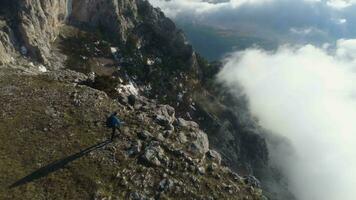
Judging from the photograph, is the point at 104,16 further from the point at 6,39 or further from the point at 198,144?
the point at 198,144

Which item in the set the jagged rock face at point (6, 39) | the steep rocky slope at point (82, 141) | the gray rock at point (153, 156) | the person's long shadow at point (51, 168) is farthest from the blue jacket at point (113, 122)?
the jagged rock face at point (6, 39)

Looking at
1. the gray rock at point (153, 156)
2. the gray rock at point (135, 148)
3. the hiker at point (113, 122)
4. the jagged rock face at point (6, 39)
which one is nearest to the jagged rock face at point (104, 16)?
the jagged rock face at point (6, 39)

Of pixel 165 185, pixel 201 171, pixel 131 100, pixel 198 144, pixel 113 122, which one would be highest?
pixel 113 122

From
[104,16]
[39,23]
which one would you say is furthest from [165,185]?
[104,16]

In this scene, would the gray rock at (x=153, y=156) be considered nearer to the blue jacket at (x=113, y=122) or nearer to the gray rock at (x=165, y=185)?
the gray rock at (x=165, y=185)

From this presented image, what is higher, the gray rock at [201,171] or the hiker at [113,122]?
the hiker at [113,122]

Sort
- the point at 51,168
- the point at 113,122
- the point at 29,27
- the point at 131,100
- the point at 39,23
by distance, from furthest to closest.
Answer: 1. the point at 39,23
2. the point at 29,27
3. the point at 131,100
4. the point at 113,122
5. the point at 51,168

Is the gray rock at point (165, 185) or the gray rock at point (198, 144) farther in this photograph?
the gray rock at point (198, 144)

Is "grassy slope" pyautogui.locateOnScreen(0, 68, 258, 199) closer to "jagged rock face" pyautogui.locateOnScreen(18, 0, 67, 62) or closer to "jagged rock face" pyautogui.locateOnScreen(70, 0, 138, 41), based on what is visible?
"jagged rock face" pyautogui.locateOnScreen(18, 0, 67, 62)

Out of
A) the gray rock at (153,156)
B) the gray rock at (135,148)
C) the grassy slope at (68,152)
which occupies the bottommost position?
the grassy slope at (68,152)

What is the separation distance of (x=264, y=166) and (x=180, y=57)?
4572 centimetres

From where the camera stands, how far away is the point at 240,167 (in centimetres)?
14562

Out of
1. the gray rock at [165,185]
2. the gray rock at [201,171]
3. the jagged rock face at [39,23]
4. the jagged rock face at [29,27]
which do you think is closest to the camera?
the gray rock at [165,185]

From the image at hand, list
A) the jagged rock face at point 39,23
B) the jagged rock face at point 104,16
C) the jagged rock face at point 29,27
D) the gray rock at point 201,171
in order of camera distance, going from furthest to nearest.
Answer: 1. the jagged rock face at point 104,16
2. the jagged rock face at point 39,23
3. the jagged rock face at point 29,27
4. the gray rock at point 201,171
